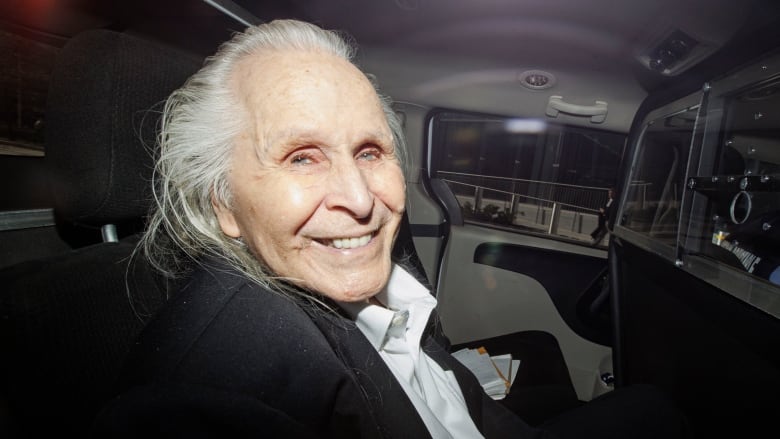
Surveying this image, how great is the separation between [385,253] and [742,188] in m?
1.26

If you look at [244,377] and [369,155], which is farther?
[369,155]

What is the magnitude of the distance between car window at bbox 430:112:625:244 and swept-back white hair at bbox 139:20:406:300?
2037 mm

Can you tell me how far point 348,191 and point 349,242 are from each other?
151 mm

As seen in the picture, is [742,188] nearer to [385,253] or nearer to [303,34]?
[385,253]

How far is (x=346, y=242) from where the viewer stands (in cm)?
110

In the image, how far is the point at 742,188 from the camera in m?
1.38

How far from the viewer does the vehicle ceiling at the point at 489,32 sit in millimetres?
1625

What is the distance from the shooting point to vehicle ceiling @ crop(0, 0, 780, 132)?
5.33ft

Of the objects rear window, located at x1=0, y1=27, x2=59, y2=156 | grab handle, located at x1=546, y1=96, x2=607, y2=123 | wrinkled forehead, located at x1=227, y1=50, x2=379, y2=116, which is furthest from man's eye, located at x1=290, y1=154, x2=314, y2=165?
grab handle, located at x1=546, y1=96, x2=607, y2=123

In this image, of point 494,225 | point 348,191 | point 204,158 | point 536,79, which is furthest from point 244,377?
point 494,225

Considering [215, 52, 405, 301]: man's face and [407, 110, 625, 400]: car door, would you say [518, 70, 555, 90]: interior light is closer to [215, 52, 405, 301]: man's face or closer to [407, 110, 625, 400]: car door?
[407, 110, 625, 400]: car door

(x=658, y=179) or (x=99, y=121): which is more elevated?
(x=658, y=179)

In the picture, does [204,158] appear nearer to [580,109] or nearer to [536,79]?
[536,79]

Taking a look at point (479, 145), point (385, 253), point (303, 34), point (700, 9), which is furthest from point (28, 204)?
point (479, 145)
